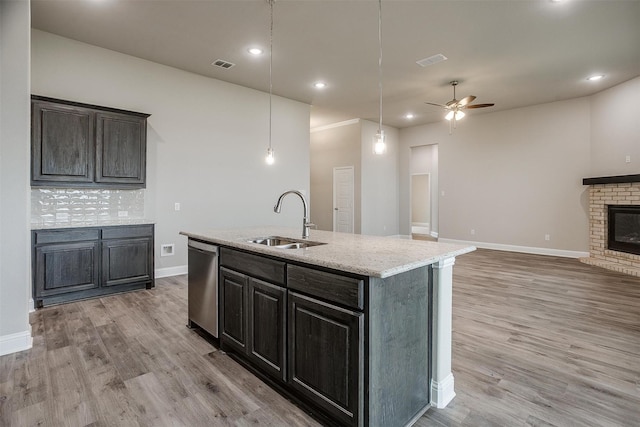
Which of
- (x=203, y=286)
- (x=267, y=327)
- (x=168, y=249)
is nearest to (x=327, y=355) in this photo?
(x=267, y=327)

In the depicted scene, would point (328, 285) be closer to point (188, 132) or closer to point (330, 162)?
point (188, 132)

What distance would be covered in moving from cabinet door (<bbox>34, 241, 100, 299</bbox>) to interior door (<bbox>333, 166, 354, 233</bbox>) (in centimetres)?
578

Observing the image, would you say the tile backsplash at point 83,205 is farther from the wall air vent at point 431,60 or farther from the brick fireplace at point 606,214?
the brick fireplace at point 606,214

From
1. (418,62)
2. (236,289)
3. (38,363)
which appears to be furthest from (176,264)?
(418,62)

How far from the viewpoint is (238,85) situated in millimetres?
5676

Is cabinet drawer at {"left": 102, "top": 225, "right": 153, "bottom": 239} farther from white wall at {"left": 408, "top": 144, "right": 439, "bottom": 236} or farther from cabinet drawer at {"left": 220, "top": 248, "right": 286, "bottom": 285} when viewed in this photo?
white wall at {"left": 408, "top": 144, "right": 439, "bottom": 236}

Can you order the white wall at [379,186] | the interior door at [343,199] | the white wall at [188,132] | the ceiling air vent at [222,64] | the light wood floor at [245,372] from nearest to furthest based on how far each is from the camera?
the light wood floor at [245,372] < the white wall at [188,132] < the ceiling air vent at [222,64] < the white wall at [379,186] < the interior door at [343,199]

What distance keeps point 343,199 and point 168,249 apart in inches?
191

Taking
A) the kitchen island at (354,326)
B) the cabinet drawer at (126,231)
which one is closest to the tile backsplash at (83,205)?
the cabinet drawer at (126,231)

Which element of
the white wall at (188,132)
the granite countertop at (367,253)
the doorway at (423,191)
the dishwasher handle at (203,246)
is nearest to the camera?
the granite countertop at (367,253)

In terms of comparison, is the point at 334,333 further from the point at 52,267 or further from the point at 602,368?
the point at 52,267

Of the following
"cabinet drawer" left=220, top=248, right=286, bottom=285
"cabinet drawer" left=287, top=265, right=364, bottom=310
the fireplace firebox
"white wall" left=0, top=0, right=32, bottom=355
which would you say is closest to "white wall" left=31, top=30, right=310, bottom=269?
"white wall" left=0, top=0, right=32, bottom=355

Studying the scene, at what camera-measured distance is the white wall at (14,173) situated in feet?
8.46

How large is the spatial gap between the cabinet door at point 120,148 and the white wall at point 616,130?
7517 mm
